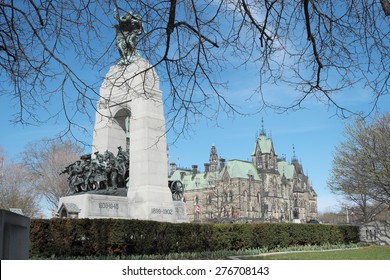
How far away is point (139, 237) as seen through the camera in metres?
15.3

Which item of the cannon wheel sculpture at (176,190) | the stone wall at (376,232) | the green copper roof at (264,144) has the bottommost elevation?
the stone wall at (376,232)

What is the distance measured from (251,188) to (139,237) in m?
104

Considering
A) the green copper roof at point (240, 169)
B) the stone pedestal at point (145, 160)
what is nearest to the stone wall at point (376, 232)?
the stone pedestal at point (145, 160)

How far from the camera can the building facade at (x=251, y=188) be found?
11375 cm

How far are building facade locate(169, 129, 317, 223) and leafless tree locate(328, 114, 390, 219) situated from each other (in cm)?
7434

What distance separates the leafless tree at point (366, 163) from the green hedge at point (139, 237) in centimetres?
1207

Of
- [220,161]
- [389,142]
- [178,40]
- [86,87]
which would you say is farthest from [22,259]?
[220,161]

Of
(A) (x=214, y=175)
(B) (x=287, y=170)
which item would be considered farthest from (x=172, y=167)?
(B) (x=287, y=170)

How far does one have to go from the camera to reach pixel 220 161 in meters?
124

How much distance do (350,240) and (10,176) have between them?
119 feet

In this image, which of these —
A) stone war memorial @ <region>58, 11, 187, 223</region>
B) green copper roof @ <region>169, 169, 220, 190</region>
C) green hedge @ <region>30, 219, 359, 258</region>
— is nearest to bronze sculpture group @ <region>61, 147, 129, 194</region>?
stone war memorial @ <region>58, 11, 187, 223</region>

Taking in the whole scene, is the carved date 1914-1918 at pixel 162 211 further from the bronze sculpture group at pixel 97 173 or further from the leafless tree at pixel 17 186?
the leafless tree at pixel 17 186

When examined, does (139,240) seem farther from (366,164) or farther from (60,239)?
(366,164)

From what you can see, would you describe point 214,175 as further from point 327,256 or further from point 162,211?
point 327,256
